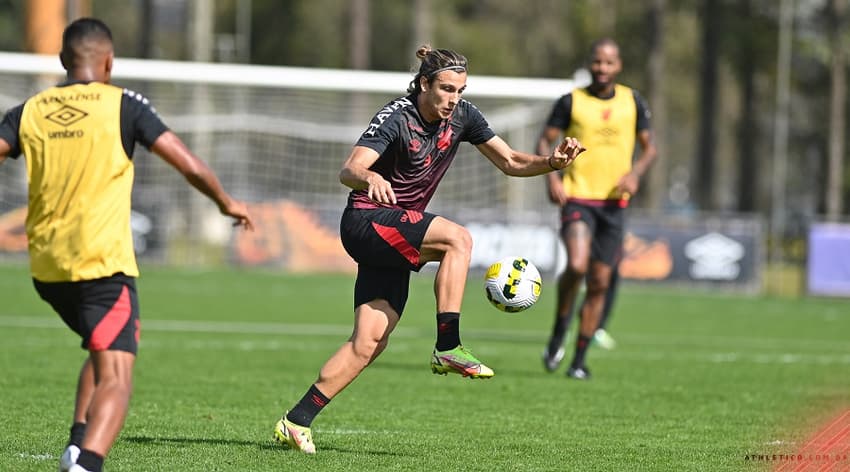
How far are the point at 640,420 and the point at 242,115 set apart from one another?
59.0ft

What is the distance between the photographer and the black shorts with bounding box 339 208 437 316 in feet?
22.9

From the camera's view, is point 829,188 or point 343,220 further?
point 829,188

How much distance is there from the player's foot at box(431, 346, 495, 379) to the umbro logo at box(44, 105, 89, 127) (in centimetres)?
226

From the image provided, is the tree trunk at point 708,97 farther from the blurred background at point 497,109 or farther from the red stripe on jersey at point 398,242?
the red stripe on jersey at point 398,242

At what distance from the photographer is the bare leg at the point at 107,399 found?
544 cm

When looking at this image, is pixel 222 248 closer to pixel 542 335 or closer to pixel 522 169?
pixel 542 335

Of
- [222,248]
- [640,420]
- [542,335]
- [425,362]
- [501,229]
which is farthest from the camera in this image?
[222,248]

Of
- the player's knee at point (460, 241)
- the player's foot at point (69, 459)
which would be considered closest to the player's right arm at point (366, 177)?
the player's knee at point (460, 241)

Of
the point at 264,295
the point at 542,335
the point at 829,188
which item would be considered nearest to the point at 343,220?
the point at 542,335

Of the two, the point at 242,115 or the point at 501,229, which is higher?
the point at 242,115

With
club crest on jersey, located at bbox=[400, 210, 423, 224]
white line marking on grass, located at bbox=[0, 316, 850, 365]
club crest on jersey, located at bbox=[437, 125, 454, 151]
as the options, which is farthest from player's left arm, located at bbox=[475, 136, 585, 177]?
white line marking on grass, located at bbox=[0, 316, 850, 365]

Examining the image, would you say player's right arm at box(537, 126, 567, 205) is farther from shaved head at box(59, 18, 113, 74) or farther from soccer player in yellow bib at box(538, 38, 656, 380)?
shaved head at box(59, 18, 113, 74)

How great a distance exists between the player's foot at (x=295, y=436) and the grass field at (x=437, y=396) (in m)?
0.09

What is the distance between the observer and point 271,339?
575 inches
